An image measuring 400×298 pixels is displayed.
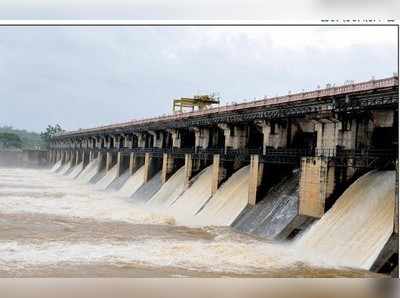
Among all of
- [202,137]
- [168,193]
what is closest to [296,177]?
[202,137]

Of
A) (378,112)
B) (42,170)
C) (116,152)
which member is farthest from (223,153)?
(42,170)

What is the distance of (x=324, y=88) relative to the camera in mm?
14562

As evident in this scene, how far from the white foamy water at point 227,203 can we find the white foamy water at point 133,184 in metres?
9.51

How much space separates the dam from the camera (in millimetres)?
11570

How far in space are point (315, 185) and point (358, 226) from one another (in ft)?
7.38

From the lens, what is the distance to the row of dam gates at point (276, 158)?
13.1m

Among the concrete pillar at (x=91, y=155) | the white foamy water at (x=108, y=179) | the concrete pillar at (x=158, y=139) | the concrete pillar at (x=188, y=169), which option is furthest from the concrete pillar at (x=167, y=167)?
the concrete pillar at (x=91, y=155)

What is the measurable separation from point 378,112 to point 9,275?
8965 millimetres

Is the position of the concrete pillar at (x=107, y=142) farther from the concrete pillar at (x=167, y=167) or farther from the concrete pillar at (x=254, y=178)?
the concrete pillar at (x=254, y=178)

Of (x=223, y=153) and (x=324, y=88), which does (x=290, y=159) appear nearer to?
(x=324, y=88)

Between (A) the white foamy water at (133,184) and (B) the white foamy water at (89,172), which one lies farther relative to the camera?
(B) the white foamy water at (89,172)

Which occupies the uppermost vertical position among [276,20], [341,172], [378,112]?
[276,20]

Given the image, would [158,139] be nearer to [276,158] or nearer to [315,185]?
[276,158]

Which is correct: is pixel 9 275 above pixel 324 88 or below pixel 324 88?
below
